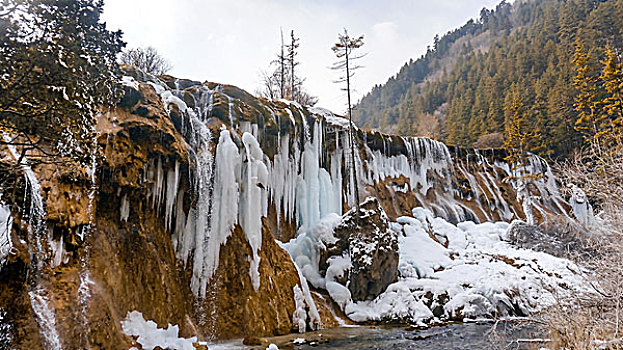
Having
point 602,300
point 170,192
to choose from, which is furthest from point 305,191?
point 602,300

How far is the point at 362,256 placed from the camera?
13.8m

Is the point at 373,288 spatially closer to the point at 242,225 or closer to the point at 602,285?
the point at 242,225

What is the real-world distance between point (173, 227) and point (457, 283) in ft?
35.1

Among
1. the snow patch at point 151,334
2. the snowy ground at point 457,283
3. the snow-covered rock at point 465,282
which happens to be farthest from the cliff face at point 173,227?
the snow-covered rock at point 465,282

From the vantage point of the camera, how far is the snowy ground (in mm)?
13219

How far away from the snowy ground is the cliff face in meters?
0.74

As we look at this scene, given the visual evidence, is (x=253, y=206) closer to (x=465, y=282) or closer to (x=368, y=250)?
(x=368, y=250)

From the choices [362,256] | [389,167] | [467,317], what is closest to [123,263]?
[362,256]

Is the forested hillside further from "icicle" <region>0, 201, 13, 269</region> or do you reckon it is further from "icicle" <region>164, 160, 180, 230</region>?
"icicle" <region>0, 201, 13, 269</region>

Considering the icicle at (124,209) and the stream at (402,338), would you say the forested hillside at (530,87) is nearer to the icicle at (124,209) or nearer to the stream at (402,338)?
the stream at (402,338)

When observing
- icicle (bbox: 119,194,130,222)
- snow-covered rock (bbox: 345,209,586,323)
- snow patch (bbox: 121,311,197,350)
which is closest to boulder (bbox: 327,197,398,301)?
snow-covered rock (bbox: 345,209,586,323)

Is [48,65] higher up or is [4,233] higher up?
[48,65]

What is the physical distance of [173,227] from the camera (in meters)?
9.95

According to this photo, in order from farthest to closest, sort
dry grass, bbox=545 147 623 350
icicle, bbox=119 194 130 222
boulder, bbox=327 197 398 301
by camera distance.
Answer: boulder, bbox=327 197 398 301 → icicle, bbox=119 194 130 222 → dry grass, bbox=545 147 623 350
